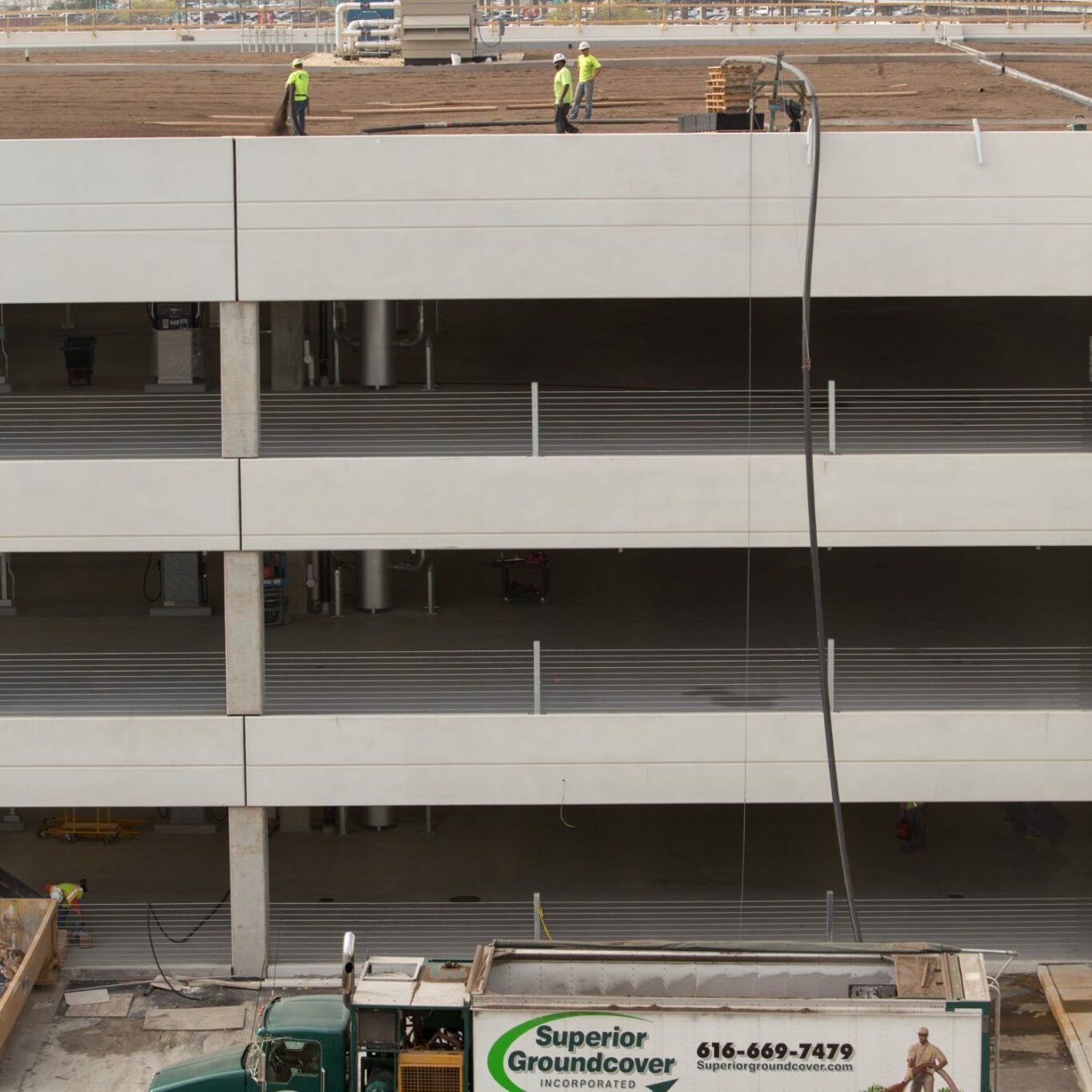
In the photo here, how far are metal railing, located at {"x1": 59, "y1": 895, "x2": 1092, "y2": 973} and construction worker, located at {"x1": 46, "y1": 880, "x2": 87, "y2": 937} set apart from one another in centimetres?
21

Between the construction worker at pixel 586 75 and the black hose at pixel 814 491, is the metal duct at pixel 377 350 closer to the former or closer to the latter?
the construction worker at pixel 586 75

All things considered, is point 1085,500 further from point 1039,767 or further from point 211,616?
point 211,616

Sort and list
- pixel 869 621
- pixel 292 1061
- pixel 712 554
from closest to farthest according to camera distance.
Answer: pixel 292 1061, pixel 869 621, pixel 712 554

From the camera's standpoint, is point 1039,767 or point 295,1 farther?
point 295,1

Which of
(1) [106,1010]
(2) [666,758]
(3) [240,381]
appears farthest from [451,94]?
(1) [106,1010]

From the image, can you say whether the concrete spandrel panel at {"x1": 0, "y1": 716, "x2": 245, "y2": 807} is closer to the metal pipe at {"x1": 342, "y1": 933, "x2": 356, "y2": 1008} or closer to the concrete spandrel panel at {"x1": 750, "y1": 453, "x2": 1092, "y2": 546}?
the metal pipe at {"x1": 342, "y1": 933, "x2": 356, "y2": 1008}

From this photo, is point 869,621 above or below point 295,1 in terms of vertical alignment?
below

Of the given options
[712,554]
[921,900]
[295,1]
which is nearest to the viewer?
[921,900]

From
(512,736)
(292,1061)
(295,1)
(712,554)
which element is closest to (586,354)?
(712,554)

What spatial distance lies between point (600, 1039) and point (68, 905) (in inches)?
434

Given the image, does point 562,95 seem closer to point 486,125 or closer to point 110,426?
point 486,125

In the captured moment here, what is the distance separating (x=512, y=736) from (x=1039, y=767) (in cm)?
756

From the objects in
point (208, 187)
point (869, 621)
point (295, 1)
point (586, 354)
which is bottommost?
point (869, 621)

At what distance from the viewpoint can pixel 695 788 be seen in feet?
81.4
